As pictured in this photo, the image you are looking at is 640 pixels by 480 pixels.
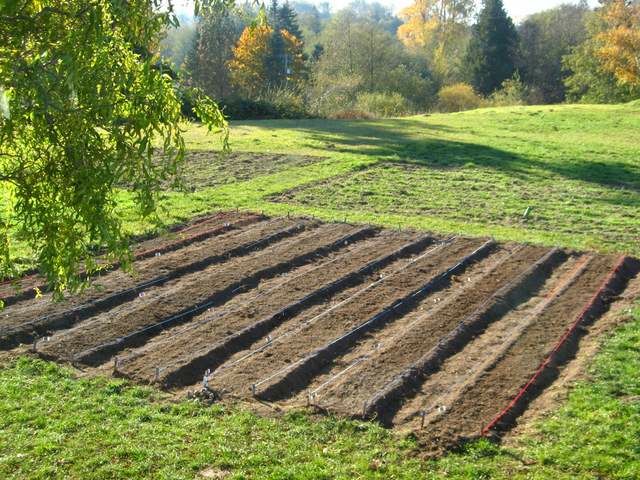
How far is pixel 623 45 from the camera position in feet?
157

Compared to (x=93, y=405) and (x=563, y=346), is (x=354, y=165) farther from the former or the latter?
(x=93, y=405)

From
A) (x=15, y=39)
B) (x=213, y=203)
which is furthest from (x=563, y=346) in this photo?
(x=213, y=203)

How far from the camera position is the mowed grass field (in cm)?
747

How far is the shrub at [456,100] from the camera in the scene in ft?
168

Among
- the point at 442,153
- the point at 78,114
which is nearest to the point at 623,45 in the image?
the point at 442,153

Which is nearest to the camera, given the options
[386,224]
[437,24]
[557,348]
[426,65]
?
[557,348]

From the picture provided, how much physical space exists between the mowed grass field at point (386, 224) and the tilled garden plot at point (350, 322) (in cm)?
52

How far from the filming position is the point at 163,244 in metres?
15.0

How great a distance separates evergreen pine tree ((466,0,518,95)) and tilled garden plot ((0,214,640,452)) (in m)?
43.6

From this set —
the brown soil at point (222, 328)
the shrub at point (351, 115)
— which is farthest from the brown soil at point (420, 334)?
the shrub at point (351, 115)

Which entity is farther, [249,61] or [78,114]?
[249,61]

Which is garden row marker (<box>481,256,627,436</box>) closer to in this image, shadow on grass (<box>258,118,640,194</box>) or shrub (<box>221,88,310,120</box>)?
shadow on grass (<box>258,118,640,194</box>)

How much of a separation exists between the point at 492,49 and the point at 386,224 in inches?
1686

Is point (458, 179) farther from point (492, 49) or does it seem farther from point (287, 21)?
point (287, 21)
